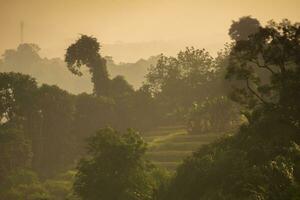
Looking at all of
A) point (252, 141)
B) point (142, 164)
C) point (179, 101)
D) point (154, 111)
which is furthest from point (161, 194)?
point (179, 101)

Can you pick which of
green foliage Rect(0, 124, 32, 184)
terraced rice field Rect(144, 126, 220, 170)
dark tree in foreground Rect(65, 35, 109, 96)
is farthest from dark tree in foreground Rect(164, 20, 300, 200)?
dark tree in foreground Rect(65, 35, 109, 96)

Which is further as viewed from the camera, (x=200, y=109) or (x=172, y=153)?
(x=200, y=109)

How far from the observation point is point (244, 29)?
91875 millimetres

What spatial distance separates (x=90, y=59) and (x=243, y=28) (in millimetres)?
29879

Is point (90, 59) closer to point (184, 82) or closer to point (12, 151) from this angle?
point (184, 82)

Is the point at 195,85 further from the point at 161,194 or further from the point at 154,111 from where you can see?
the point at 161,194

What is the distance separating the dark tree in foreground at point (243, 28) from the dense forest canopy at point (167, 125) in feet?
0.69

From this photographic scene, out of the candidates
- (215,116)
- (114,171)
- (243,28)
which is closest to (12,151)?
(114,171)

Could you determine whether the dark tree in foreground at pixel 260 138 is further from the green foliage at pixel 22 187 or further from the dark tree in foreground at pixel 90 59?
the dark tree in foreground at pixel 90 59

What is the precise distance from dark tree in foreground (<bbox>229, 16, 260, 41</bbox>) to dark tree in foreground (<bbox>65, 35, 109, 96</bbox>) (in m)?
26.1

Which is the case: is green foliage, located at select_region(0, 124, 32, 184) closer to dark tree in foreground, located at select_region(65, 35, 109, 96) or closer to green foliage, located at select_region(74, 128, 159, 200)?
green foliage, located at select_region(74, 128, 159, 200)

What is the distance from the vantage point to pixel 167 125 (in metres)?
89.9

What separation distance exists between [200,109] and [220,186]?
119ft

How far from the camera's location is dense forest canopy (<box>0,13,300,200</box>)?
3606cm
